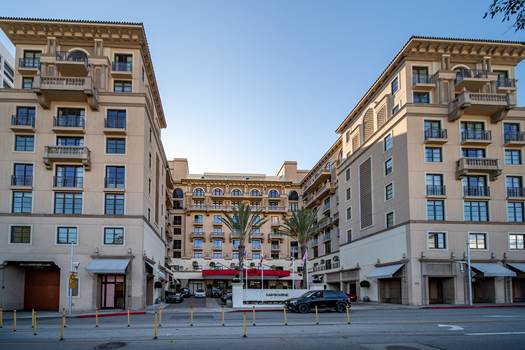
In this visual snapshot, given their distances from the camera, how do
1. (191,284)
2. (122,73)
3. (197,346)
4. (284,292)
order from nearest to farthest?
(197,346) → (284,292) → (122,73) → (191,284)

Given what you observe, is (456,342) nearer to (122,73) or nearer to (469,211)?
(469,211)

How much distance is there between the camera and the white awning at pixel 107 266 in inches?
1770

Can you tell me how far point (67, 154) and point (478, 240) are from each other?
37824mm

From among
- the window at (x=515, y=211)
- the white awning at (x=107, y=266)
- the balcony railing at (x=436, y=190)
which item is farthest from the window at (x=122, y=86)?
the window at (x=515, y=211)

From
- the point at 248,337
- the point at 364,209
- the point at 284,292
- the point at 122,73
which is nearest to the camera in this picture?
the point at 248,337

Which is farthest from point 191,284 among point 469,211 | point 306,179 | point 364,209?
point 469,211

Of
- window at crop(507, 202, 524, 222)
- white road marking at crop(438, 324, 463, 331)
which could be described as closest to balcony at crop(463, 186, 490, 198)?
window at crop(507, 202, 524, 222)

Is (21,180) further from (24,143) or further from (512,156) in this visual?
(512,156)

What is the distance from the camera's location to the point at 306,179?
10562cm

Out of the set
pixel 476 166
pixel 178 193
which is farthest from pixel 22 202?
pixel 178 193

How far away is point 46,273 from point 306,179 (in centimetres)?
6398

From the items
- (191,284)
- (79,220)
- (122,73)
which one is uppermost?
(122,73)

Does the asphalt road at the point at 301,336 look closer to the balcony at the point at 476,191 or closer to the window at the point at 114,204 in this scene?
the window at the point at 114,204

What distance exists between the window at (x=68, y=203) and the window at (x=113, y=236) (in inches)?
117
